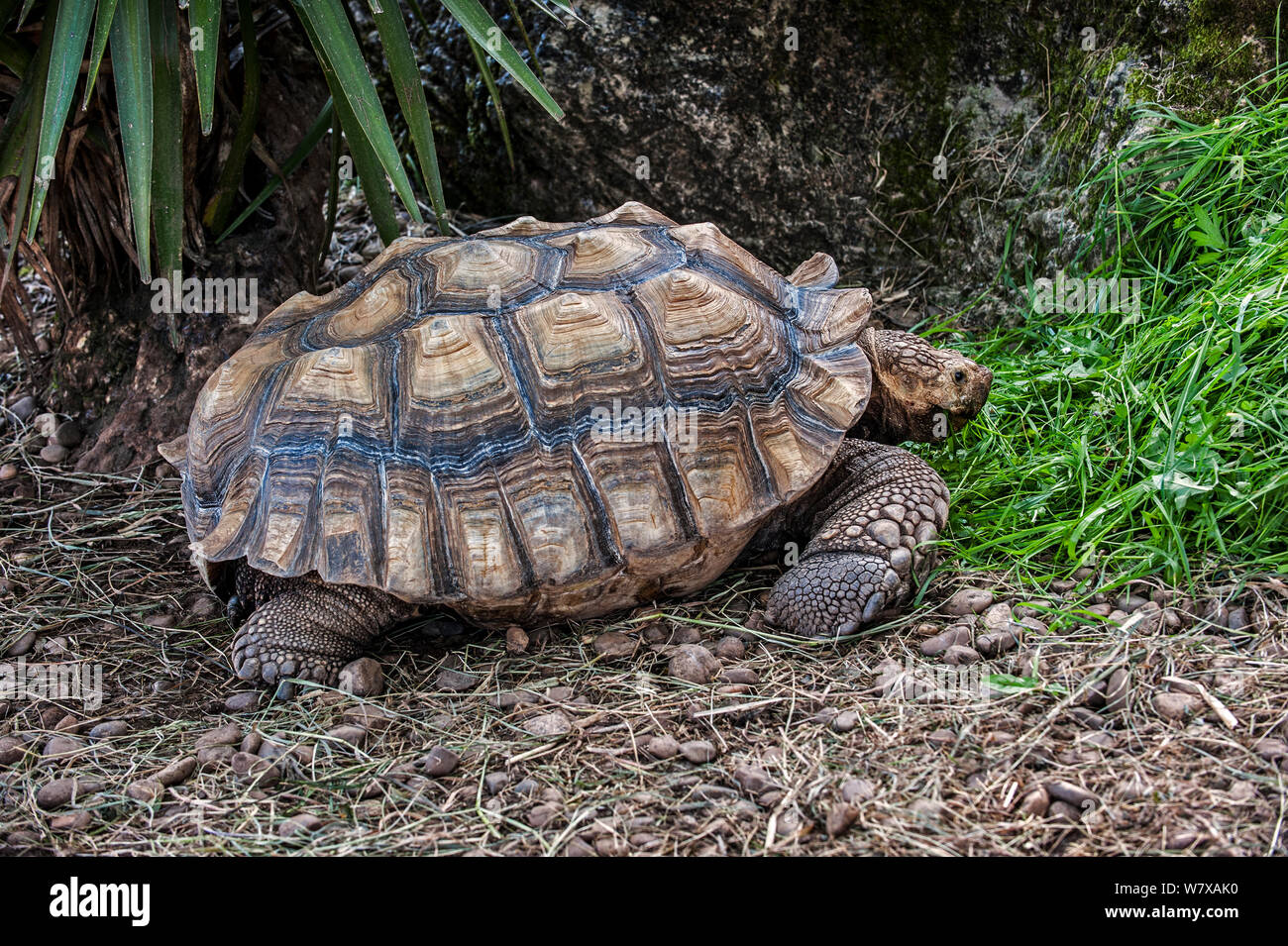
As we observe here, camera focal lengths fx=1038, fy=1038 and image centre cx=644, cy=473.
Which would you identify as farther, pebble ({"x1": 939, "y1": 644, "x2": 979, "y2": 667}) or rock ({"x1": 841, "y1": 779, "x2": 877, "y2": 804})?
pebble ({"x1": 939, "y1": 644, "x2": 979, "y2": 667})

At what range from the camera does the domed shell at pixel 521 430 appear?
3.06 metres

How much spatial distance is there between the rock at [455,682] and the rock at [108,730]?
0.88 m

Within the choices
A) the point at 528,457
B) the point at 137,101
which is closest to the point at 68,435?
the point at 137,101

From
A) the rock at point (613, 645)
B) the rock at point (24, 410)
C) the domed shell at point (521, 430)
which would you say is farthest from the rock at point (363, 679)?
the rock at point (24, 410)

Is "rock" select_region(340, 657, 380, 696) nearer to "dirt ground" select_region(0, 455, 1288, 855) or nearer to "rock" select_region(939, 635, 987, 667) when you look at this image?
"dirt ground" select_region(0, 455, 1288, 855)

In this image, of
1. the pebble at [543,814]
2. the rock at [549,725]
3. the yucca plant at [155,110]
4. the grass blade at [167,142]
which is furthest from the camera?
the grass blade at [167,142]

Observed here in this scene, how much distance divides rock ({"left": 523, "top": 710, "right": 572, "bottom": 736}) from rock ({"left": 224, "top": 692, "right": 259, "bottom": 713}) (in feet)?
2.78

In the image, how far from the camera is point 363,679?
122 inches

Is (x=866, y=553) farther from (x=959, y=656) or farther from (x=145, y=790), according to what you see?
(x=145, y=790)

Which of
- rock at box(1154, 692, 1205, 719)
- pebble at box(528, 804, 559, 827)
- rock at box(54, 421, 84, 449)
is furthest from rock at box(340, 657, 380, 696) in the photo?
rock at box(1154, 692, 1205, 719)

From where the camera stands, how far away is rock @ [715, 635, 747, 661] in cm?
313

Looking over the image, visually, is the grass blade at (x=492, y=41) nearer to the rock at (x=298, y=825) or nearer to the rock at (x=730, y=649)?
the rock at (x=730, y=649)

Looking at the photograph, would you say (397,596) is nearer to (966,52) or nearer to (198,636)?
(198,636)

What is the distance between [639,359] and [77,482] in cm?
246
